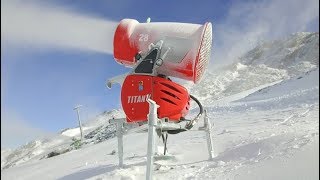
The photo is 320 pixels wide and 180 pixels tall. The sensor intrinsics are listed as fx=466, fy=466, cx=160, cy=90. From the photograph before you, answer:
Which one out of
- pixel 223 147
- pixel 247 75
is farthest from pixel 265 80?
pixel 223 147

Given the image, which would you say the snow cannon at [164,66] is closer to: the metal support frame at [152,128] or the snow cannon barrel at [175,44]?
the snow cannon barrel at [175,44]

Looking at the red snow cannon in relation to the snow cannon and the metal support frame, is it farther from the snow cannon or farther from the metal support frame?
the metal support frame

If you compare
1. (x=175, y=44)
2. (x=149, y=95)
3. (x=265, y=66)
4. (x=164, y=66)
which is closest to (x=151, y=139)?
(x=149, y=95)

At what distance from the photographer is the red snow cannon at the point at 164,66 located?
5016 mm

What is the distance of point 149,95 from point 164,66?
14.3 inches

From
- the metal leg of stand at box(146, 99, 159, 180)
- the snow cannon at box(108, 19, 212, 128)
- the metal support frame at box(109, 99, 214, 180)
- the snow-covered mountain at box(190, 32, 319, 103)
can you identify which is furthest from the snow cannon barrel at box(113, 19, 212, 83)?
the snow-covered mountain at box(190, 32, 319, 103)

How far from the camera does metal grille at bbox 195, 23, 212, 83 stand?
5023mm

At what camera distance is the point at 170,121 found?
17.0 ft

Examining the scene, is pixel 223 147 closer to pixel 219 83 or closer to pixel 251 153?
pixel 251 153

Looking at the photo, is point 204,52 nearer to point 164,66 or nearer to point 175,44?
point 175,44

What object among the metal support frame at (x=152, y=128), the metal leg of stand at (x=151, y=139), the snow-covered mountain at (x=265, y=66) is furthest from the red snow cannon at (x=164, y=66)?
the snow-covered mountain at (x=265, y=66)

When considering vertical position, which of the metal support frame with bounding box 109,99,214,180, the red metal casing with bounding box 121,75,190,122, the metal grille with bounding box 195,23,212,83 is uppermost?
the metal grille with bounding box 195,23,212,83

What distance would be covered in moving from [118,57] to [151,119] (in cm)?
145

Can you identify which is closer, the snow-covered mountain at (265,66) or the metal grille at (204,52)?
the metal grille at (204,52)
